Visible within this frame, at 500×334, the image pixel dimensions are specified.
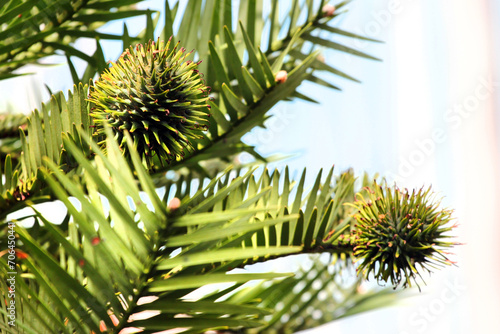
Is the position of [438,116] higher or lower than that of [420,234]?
higher

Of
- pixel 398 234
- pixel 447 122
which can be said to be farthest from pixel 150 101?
pixel 447 122

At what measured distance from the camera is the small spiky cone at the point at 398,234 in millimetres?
198

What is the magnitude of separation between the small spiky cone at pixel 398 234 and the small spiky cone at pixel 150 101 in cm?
10

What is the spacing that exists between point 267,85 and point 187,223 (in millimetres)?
113

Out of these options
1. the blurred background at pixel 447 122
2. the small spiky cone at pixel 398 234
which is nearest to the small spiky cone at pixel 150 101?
the small spiky cone at pixel 398 234

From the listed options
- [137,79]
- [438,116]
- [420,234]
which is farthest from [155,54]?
[438,116]

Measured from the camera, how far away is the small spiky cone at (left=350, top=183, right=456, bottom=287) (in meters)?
0.20

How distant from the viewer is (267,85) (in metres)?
0.22

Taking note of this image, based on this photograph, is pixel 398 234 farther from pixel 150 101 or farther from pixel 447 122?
pixel 447 122

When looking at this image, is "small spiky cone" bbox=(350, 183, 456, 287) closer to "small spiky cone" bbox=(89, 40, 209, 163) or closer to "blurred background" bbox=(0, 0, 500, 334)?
"small spiky cone" bbox=(89, 40, 209, 163)

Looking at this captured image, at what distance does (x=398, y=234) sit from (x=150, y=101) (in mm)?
122

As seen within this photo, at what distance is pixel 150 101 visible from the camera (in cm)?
17

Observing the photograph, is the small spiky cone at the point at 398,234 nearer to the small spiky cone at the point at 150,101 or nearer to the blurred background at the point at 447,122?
the small spiky cone at the point at 150,101

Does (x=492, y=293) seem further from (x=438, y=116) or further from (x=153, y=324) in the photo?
(x=153, y=324)
